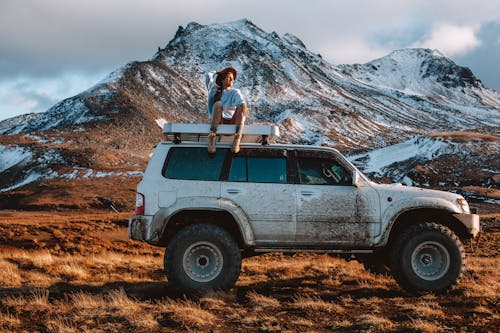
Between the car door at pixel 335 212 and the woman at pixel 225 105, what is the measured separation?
1.27 meters

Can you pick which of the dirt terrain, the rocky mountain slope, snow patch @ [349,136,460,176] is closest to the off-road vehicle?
the dirt terrain

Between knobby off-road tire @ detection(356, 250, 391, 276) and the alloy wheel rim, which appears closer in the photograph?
the alloy wheel rim

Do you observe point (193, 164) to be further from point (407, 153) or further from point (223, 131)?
point (407, 153)

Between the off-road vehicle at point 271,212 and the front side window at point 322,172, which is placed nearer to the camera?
the off-road vehicle at point 271,212

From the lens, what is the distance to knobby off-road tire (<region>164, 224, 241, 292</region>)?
7008mm

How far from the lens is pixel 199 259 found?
281 inches

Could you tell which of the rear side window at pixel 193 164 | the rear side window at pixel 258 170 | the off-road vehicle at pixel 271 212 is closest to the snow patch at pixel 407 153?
the off-road vehicle at pixel 271 212

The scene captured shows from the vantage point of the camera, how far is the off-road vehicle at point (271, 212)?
7.08m

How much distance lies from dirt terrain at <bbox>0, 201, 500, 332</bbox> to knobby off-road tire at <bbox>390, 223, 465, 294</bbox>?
8.6 inches

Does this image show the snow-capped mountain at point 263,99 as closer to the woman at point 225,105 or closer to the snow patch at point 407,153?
the snow patch at point 407,153

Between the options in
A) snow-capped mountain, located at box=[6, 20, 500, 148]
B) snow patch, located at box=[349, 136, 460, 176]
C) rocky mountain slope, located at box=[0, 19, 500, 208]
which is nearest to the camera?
rocky mountain slope, located at box=[0, 19, 500, 208]

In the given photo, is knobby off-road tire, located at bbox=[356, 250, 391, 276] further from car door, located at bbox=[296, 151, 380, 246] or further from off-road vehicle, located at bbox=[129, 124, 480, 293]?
car door, located at bbox=[296, 151, 380, 246]

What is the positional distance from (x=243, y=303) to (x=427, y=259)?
3020 millimetres

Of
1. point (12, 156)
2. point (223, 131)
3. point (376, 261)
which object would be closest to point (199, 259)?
point (223, 131)
